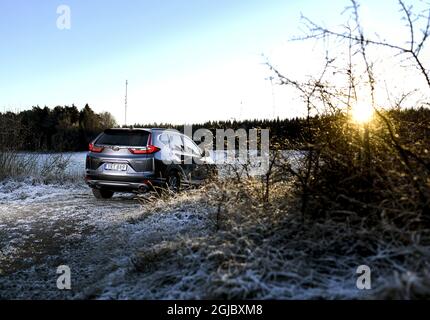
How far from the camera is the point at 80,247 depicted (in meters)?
5.79

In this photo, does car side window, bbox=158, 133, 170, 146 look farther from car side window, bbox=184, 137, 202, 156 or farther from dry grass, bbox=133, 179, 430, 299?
dry grass, bbox=133, 179, 430, 299

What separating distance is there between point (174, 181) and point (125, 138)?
1460 millimetres

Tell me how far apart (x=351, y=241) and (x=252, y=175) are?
2.96 m

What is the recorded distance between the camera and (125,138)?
9445 millimetres

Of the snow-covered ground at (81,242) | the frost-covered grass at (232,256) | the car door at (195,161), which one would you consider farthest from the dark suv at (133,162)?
the frost-covered grass at (232,256)

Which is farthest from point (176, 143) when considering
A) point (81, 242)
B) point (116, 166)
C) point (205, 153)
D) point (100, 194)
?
point (81, 242)

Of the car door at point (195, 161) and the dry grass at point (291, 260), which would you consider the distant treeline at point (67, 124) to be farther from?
the dry grass at point (291, 260)

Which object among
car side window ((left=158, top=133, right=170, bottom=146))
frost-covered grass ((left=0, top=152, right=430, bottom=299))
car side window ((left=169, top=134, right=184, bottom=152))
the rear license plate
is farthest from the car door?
frost-covered grass ((left=0, top=152, right=430, bottom=299))

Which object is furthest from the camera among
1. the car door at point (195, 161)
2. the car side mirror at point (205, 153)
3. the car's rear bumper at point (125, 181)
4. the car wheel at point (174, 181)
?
the car side mirror at point (205, 153)

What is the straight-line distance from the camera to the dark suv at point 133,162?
9.20 metres

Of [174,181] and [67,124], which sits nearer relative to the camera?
[174,181]

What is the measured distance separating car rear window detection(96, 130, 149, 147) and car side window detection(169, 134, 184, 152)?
794 mm

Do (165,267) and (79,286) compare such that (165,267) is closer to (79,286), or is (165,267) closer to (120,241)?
(79,286)

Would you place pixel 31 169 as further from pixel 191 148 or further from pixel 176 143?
pixel 176 143
